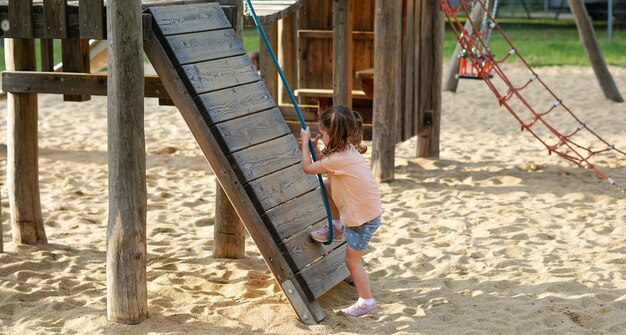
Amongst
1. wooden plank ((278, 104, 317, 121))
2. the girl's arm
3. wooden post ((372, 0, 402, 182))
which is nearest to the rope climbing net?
wooden post ((372, 0, 402, 182))

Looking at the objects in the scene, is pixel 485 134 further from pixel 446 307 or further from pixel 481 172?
pixel 446 307

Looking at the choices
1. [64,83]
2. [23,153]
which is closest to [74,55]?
[64,83]

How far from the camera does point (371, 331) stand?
4.59 m

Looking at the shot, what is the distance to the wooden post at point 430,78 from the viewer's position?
9.27 metres

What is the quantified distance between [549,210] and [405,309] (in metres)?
2.86

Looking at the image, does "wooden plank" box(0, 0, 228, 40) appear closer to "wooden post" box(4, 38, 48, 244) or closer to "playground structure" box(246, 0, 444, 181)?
"wooden post" box(4, 38, 48, 244)

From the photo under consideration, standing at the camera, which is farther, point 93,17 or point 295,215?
point 295,215

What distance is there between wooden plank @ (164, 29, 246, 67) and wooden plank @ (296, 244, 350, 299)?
50.3 inches

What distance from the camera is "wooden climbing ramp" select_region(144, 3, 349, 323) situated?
15.5 feet

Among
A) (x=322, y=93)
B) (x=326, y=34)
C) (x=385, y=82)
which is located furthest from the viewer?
(x=326, y=34)

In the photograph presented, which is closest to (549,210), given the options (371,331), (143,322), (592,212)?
Result: (592,212)

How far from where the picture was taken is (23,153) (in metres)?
6.05

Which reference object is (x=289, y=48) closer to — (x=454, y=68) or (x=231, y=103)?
(x=454, y=68)

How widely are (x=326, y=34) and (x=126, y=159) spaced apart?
17.6 ft
